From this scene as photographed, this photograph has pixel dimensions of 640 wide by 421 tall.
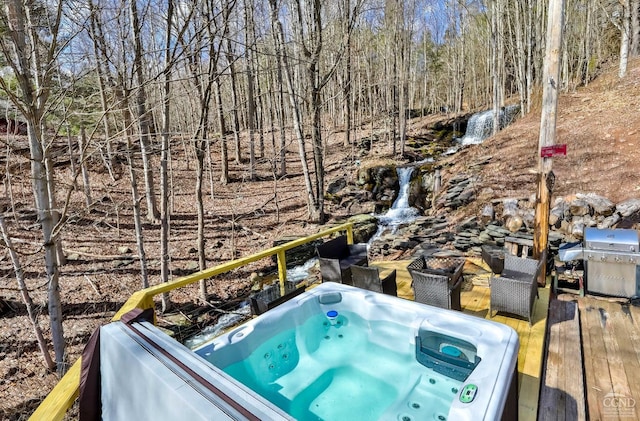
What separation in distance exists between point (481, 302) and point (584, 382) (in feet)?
4.60

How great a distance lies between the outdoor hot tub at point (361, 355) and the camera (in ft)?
8.88

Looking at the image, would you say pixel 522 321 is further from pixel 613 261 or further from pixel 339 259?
pixel 339 259

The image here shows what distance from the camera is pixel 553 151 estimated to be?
3.61 m

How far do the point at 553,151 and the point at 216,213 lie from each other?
362 inches

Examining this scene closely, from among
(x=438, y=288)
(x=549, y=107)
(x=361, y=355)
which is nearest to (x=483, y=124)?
(x=549, y=107)

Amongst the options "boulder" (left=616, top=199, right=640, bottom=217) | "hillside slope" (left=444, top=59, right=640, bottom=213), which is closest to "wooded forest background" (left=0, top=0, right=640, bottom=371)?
"hillside slope" (left=444, top=59, right=640, bottom=213)

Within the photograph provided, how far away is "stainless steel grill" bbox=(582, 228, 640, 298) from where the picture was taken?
3.47 m

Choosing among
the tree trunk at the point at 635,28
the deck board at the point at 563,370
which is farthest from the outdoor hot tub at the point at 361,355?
the tree trunk at the point at 635,28

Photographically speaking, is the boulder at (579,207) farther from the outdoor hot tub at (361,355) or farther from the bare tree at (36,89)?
the bare tree at (36,89)

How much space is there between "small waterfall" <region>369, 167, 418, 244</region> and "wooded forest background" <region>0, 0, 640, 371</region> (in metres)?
1.82

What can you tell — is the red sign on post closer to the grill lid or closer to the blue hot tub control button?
the grill lid

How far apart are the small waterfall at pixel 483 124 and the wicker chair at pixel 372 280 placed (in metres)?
14.0

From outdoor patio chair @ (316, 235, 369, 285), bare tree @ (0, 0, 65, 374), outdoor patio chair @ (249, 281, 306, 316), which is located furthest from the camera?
outdoor patio chair @ (316, 235, 369, 285)

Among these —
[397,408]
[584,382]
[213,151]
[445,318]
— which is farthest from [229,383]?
[213,151]
